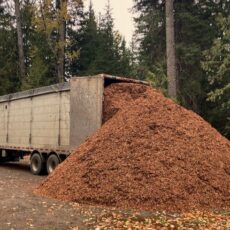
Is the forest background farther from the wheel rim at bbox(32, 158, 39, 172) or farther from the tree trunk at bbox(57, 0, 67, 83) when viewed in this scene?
the wheel rim at bbox(32, 158, 39, 172)

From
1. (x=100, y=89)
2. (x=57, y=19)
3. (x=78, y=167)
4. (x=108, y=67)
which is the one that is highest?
(x=57, y=19)

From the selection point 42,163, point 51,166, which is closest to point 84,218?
point 51,166

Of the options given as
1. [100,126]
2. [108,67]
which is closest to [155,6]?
[108,67]

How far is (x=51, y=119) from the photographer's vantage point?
16.0m

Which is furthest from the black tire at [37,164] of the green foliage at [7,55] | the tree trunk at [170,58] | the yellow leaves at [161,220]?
the green foliage at [7,55]

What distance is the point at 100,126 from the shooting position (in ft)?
43.2

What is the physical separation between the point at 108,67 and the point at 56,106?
2304cm

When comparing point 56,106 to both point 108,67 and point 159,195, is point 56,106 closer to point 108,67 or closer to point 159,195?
point 159,195

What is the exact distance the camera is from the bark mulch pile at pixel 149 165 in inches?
398

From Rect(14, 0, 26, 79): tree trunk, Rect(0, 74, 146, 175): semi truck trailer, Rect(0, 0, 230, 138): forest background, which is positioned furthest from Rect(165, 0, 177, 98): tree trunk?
Rect(14, 0, 26, 79): tree trunk

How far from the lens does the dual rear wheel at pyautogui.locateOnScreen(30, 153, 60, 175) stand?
15.6m

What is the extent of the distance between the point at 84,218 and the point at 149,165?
2.69m

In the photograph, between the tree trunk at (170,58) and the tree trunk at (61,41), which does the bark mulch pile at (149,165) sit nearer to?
the tree trunk at (170,58)

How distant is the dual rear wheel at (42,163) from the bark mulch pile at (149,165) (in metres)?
3.43
